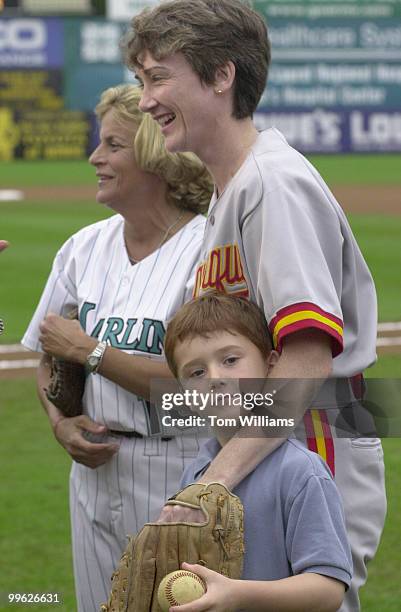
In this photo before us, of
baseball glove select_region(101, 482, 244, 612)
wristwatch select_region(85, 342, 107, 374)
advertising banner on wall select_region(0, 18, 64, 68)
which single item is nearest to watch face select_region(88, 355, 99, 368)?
wristwatch select_region(85, 342, 107, 374)

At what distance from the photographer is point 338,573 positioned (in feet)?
7.53

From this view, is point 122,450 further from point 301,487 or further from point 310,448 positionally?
point 301,487

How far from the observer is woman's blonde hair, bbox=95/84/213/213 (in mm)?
3803

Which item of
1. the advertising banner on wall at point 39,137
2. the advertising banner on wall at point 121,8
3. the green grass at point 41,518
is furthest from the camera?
the advertising banner on wall at point 121,8

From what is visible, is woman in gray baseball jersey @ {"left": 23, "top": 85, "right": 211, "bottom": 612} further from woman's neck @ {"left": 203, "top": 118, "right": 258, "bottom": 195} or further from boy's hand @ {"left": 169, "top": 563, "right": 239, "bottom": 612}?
boy's hand @ {"left": 169, "top": 563, "right": 239, "bottom": 612}

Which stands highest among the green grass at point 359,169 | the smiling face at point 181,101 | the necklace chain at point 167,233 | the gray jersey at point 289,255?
the smiling face at point 181,101

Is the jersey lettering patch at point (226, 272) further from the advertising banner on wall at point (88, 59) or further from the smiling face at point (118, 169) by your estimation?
the advertising banner on wall at point (88, 59)

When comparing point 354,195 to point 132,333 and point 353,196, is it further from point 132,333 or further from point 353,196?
point 132,333

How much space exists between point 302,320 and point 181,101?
625 millimetres

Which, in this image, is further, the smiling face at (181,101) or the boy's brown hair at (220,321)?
the smiling face at (181,101)

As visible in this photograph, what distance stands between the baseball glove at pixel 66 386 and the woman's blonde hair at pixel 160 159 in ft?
2.10

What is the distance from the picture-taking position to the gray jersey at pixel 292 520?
2.30m

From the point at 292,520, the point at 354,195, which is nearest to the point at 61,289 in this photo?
the point at 292,520

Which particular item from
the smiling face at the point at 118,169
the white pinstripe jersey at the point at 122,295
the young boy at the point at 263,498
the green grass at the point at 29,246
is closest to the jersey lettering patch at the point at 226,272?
the young boy at the point at 263,498
